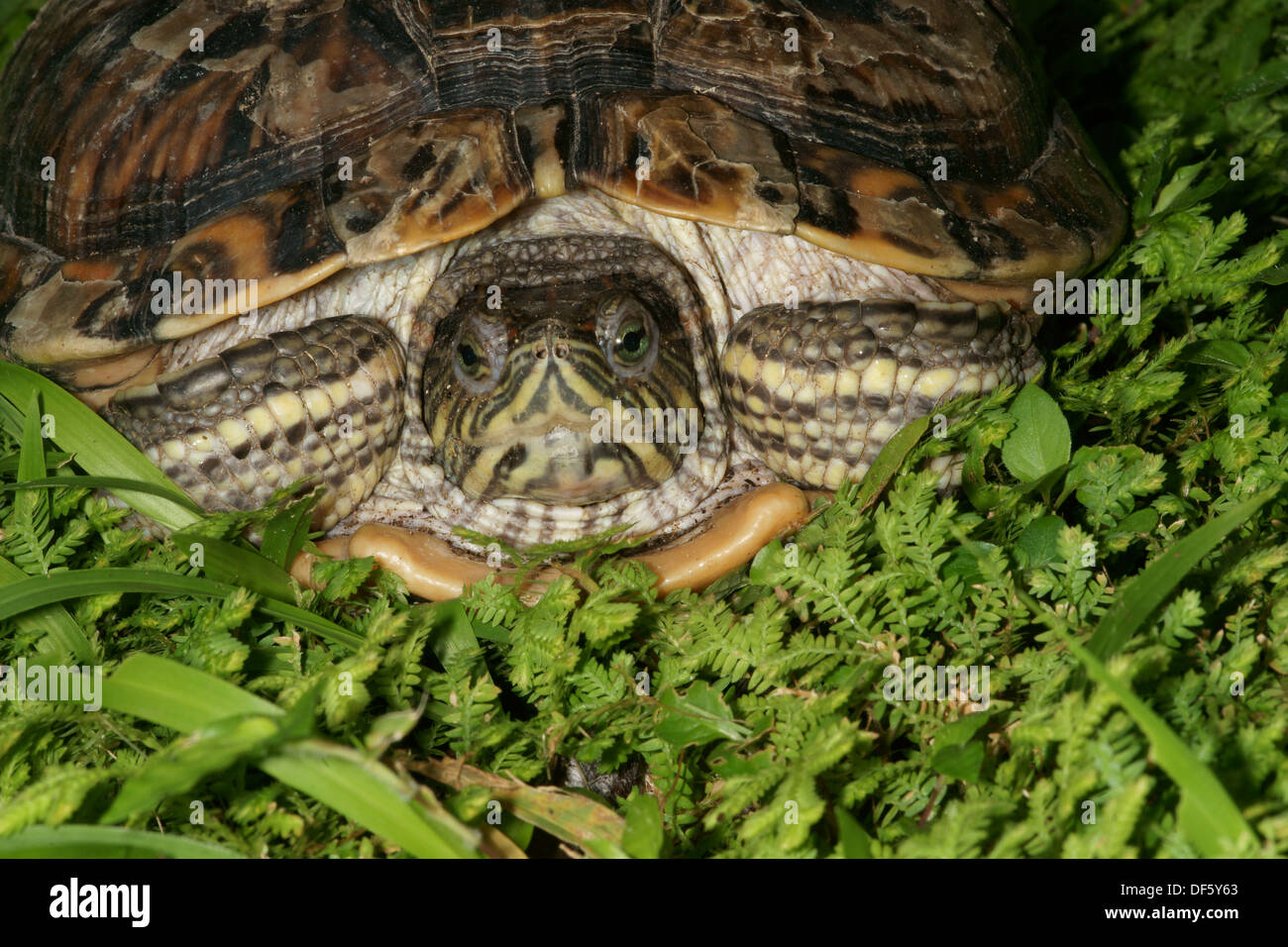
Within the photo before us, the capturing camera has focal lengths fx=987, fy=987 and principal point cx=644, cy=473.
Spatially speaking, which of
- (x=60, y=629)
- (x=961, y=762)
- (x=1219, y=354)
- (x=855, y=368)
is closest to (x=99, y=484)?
(x=60, y=629)

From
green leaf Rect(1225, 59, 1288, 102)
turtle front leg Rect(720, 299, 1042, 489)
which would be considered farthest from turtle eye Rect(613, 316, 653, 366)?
green leaf Rect(1225, 59, 1288, 102)

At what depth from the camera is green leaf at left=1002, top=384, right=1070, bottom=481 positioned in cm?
248

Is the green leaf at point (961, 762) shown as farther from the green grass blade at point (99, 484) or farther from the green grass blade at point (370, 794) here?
the green grass blade at point (99, 484)

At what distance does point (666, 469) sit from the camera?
2.75 m

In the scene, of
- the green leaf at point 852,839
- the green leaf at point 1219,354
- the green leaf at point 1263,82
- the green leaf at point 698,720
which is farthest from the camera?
the green leaf at point 1263,82

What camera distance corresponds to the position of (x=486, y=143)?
8.20ft

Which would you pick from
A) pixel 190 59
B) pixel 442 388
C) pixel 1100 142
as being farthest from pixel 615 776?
pixel 1100 142

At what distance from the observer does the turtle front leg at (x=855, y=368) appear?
2.57 metres

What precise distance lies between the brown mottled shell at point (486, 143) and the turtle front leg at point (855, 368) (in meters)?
0.15

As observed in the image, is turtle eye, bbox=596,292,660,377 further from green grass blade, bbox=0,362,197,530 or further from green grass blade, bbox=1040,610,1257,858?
green grass blade, bbox=1040,610,1257,858

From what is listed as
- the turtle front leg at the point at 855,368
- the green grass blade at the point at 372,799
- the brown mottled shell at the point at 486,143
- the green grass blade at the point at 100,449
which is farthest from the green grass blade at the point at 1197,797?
the green grass blade at the point at 100,449

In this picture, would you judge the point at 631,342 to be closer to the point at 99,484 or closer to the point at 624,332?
the point at 624,332

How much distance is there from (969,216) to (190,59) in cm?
218

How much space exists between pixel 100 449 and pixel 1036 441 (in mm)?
2484
